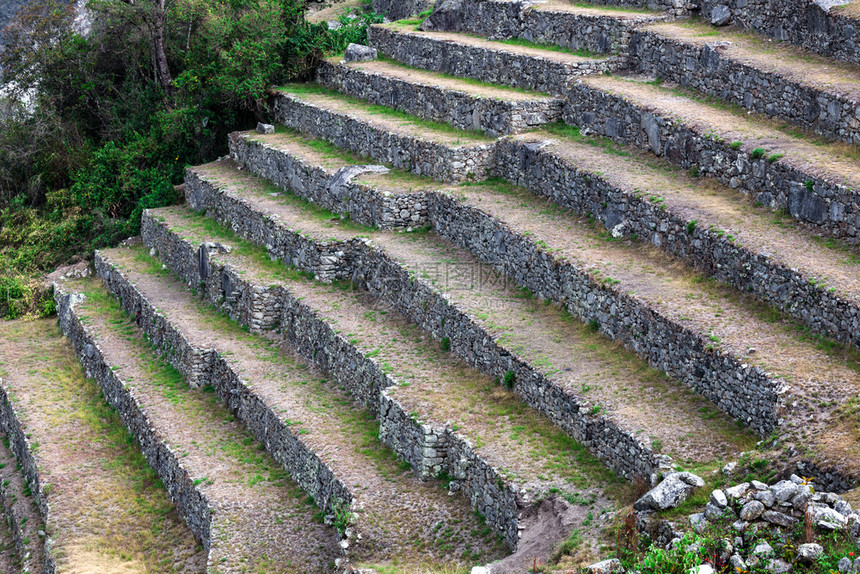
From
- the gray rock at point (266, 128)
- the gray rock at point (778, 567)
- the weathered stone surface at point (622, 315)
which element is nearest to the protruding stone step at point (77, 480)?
the weathered stone surface at point (622, 315)

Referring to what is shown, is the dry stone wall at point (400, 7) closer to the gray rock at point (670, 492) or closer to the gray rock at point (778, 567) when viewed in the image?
the gray rock at point (670, 492)

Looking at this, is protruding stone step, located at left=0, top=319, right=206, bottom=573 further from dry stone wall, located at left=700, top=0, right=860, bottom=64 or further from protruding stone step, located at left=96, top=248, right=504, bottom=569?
dry stone wall, located at left=700, top=0, right=860, bottom=64

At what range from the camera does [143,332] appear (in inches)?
1141

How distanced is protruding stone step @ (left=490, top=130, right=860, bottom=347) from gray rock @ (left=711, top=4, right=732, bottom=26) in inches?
184

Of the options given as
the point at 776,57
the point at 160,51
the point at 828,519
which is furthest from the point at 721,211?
the point at 160,51

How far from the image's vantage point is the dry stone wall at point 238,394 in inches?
798

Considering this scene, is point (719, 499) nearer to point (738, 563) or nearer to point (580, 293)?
point (738, 563)

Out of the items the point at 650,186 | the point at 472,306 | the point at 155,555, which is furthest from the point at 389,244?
the point at 155,555

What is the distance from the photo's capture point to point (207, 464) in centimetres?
2212

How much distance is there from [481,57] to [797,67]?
9.64 meters

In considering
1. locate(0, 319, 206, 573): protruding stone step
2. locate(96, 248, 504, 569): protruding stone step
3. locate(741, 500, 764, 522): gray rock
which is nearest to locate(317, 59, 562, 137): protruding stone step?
locate(96, 248, 504, 569): protruding stone step

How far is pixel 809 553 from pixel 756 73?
13614 millimetres

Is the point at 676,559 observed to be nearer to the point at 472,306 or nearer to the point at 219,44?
the point at 472,306

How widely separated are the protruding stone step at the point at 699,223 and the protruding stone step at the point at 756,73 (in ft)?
7.62
